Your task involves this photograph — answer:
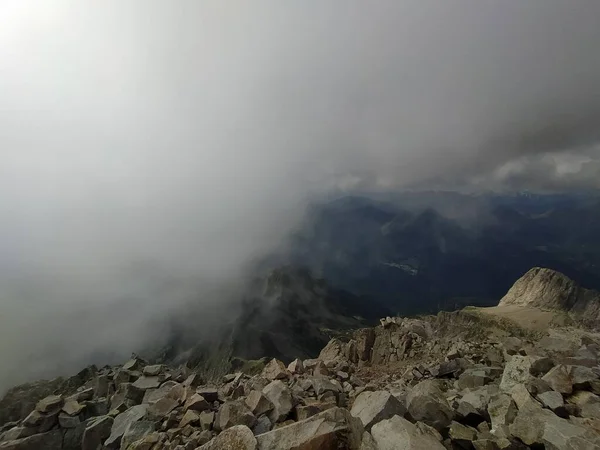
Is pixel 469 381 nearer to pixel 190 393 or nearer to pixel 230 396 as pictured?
pixel 230 396

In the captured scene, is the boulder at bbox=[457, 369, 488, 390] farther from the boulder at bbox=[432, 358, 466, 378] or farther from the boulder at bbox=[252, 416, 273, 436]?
the boulder at bbox=[252, 416, 273, 436]

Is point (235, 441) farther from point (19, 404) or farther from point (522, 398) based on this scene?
point (19, 404)

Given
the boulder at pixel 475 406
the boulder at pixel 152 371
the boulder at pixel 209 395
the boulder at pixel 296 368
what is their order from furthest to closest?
1. the boulder at pixel 296 368
2. the boulder at pixel 152 371
3. the boulder at pixel 209 395
4. the boulder at pixel 475 406

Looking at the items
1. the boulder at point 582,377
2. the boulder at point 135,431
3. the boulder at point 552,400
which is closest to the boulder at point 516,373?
the boulder at point 582,377

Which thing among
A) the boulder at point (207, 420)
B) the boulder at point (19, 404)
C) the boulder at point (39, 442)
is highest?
the boulder at point (207, 420)

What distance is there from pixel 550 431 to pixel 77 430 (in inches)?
1258

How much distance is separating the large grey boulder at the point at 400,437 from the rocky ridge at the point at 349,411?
4cm

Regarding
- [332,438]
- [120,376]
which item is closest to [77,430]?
[120,376]

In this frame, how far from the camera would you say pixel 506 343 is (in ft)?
108

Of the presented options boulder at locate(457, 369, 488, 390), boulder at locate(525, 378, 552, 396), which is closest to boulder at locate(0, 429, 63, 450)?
boulder at locate(457, 369, 488, 390)

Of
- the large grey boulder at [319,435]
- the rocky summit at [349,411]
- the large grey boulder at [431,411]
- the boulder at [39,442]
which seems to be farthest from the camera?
the boulder at [39,442]

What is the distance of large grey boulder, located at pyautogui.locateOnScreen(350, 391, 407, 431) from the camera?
16188 mm

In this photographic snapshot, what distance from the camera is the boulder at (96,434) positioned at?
24359mm

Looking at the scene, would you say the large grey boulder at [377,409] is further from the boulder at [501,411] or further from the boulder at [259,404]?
the boulder at [259,404]
